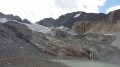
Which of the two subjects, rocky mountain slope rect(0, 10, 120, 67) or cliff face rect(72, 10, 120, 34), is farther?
cliff face rect(72, 10, 120, 34)

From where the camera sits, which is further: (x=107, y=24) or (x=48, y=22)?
(x=48, y=22)

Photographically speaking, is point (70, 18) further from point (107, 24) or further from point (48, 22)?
point (107, 24)

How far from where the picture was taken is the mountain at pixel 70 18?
412ft

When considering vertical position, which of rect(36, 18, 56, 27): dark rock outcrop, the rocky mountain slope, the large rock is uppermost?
rect(36, 18, 56, 27): dark rock outcrop

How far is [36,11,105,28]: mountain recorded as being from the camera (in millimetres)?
125562

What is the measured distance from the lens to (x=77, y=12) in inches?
5551

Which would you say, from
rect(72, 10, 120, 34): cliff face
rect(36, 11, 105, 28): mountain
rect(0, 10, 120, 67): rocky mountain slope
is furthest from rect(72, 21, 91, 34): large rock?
rect(0, 10, 120, 67): rocky mountain slope

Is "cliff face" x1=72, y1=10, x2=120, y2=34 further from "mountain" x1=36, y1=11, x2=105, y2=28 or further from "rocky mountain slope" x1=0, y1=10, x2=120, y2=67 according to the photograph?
"mountain" x1=36, y1=11, x2=105, y2=28

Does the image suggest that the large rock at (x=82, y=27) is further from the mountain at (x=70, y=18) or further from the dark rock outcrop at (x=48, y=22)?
the dark rock outcrop at (x=48, y=22)

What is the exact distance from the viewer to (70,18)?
138 metres

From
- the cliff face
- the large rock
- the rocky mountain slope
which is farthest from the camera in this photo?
the large rock

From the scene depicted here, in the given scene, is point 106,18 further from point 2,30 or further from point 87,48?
point 2,30

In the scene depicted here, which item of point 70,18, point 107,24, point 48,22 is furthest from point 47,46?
point 48,22

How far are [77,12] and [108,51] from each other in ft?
312
